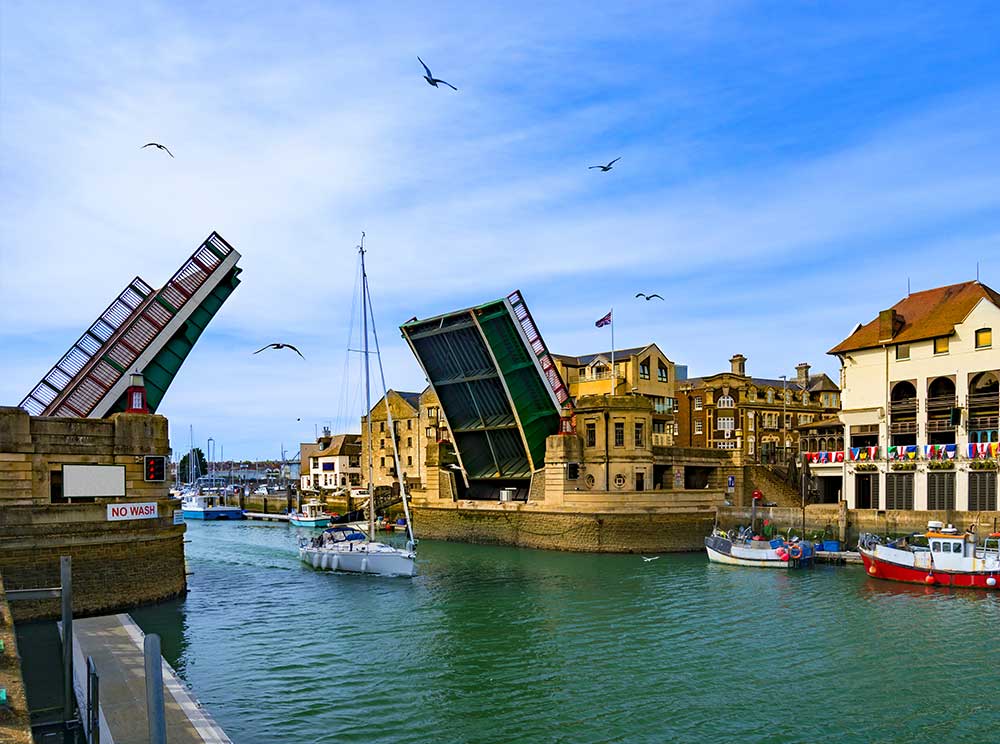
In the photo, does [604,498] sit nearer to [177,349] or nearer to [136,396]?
[177,349]

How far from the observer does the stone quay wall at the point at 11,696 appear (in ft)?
33.7

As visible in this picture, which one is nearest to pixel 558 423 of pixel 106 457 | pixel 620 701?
pixel 106 457

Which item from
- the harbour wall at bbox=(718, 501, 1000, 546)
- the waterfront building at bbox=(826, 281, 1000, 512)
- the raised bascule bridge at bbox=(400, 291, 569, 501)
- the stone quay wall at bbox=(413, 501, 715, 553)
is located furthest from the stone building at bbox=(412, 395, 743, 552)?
the waterfront building at bbox=(826, 281, 1000, 512)

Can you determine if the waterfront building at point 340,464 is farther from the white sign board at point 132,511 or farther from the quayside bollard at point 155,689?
the quayside bollard at point 155,689

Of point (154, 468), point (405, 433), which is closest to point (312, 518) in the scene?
point (405, 433)

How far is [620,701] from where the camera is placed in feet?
68.5

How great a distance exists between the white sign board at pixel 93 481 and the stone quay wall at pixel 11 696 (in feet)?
44.7

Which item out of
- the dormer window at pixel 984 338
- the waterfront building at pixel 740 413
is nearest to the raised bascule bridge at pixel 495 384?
the dormer window at pixel 984 338

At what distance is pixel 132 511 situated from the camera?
101 ft

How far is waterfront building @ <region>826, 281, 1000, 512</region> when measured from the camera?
1918 inches

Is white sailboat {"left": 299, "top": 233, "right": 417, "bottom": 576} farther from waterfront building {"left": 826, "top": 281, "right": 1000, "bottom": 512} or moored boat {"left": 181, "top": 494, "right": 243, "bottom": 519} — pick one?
moored boat {"left": 181, "top": 494, "right": 243, "bottom": 519}

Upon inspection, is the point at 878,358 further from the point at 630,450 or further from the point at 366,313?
the point at 366,313

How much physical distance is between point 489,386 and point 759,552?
760 inches

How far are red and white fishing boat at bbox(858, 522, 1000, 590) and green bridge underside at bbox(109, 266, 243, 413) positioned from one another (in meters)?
A: 32.9
